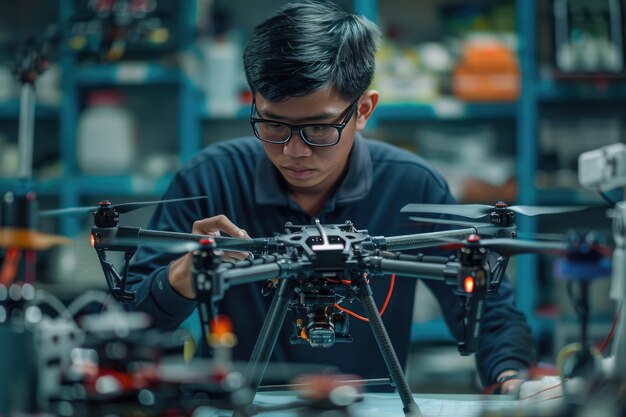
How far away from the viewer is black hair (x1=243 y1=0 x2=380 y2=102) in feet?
3.59

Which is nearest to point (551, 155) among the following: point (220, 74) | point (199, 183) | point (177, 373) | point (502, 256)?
point (220, 74)

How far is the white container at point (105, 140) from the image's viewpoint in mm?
2588

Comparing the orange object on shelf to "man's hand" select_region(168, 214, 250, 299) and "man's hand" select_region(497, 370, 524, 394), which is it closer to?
"man's hand" select_region(497, 370, 524, 394)

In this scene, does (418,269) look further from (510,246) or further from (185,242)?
(185,242)

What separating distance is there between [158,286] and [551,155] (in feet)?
5.66

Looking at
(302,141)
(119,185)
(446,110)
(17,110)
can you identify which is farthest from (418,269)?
(17,110)

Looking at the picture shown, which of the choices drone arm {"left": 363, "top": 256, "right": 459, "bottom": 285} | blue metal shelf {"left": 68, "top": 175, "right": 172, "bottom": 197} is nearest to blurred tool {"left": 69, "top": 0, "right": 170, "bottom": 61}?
blue metal shelf {"left": 68, "top": 175, "right": 172, "bottom": 197}

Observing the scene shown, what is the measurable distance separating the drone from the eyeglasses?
186mm

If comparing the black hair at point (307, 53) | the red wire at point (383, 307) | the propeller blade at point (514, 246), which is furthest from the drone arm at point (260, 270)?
the black hair at point (307, 53)

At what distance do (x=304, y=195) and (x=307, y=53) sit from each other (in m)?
0.28

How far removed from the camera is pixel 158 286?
3.52ft

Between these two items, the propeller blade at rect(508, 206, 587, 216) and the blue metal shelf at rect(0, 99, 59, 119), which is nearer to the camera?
the propeller blade at rect(508, 206, 587, 216)

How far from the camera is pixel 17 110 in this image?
8.65 feet

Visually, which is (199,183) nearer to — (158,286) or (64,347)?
(158,286)
